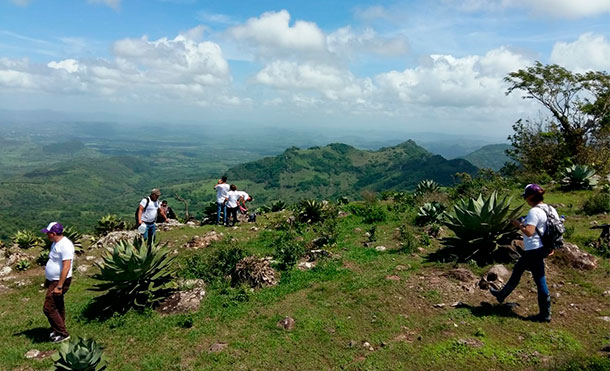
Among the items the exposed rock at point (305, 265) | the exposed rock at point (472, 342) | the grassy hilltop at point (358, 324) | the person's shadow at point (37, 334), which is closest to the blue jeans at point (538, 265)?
the grassy hilltop at point (358, 324)

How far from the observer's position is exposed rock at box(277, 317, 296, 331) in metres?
6.37

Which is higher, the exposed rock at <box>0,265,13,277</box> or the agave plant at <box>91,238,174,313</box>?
the agave plant at <box>91,238,174,313</box>

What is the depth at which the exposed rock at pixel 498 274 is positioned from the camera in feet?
23.4

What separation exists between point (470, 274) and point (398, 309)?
1.89 meters

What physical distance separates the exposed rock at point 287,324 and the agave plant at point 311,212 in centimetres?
779

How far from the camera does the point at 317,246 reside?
10812 millimetres

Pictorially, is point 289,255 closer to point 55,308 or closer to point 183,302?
point 183,302

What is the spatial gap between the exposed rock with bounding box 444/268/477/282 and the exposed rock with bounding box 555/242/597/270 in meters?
2.03

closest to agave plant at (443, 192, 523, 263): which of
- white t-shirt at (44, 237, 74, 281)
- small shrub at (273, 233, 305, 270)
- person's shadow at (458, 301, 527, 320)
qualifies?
person's shadow at (458, 301, 527, 320)

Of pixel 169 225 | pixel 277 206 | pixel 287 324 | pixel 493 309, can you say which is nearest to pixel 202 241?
pixel 169 225

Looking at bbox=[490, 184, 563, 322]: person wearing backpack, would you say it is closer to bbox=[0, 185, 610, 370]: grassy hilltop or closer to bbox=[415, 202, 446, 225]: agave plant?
bbox=[0, 185, 610, 370]: grassy hilltop

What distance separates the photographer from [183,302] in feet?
25.2

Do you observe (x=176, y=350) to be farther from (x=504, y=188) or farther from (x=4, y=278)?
(x=504, y=188)

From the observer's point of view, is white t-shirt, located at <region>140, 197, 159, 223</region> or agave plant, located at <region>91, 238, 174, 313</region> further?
white t-shirt, located at <region>140, 197, 159, 223</region>
